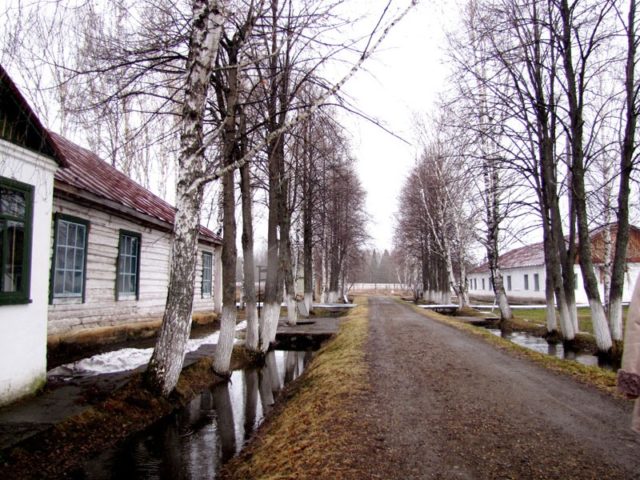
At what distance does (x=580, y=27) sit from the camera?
1109cm

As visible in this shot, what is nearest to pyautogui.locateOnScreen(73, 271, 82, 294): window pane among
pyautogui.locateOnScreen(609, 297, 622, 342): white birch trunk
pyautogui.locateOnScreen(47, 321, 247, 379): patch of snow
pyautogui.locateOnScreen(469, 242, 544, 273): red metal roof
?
pyautogui.locateOnScreen(47, 321, 247, 379): patch of snow

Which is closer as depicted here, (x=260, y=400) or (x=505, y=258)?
(x=260, y=400)

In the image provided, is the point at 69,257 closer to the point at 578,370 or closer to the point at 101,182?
the point at 101,182

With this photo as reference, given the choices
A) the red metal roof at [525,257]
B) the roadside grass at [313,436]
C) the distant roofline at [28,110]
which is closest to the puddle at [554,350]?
the roadside grass at [313,436]

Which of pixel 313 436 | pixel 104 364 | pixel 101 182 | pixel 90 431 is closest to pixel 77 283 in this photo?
pixel 104 364

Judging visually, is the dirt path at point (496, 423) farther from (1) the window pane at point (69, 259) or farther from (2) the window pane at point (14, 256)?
(1) the window pane at point (69, 259)

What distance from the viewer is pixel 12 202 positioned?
5.67m

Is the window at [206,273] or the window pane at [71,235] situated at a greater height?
the window pane at [71,235]

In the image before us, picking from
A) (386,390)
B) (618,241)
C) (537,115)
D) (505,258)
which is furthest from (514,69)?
(505,258)

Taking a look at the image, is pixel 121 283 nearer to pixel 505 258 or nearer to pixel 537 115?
pixel 537 115

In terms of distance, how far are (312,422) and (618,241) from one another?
997 centimetres

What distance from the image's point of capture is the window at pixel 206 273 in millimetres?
16922

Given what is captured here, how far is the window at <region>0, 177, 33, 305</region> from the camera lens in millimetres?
5500

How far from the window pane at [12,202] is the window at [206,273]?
11195 mm
